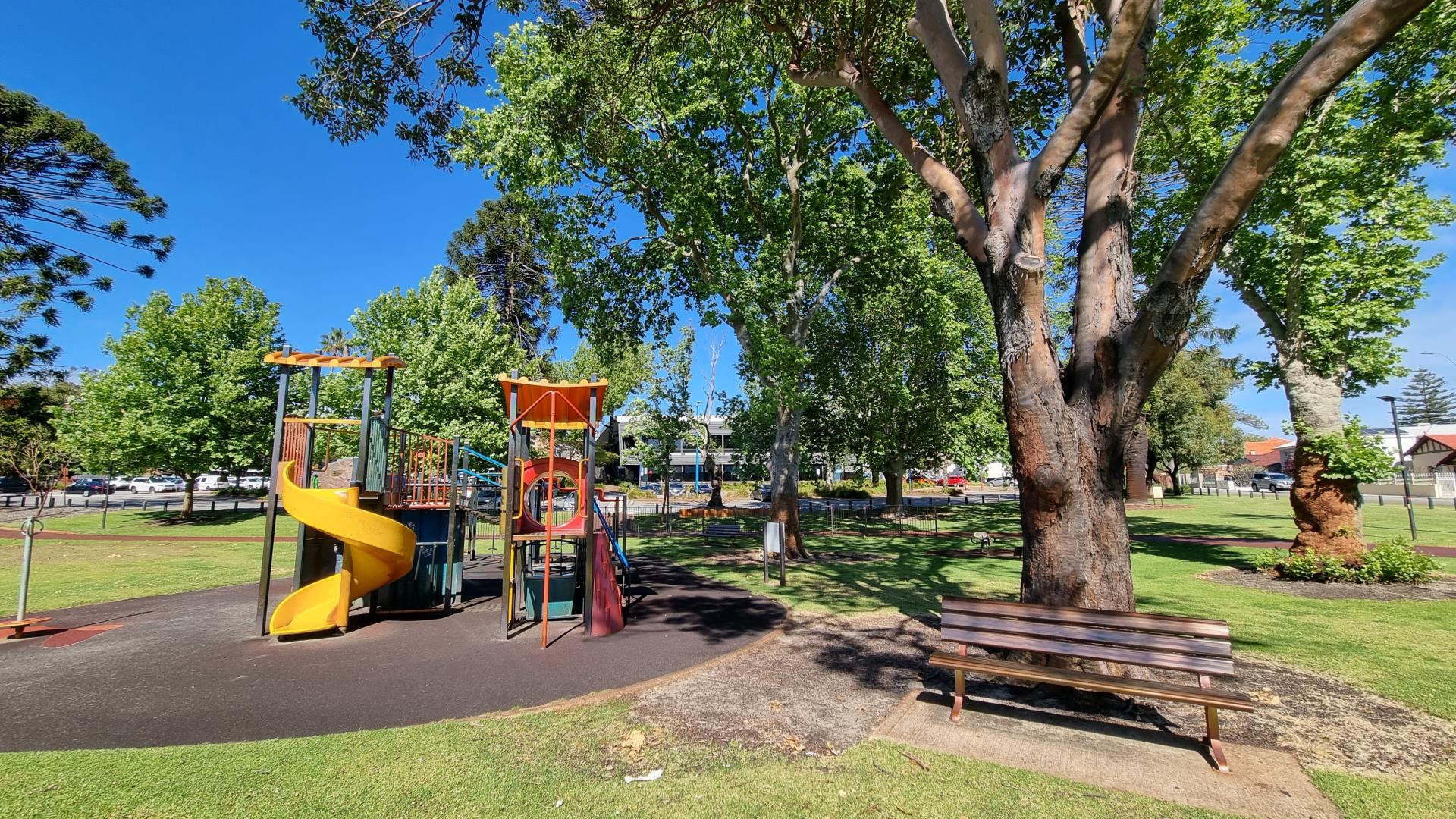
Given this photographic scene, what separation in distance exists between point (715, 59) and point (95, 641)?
45.9ft

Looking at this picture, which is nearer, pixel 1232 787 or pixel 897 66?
pixel 1232 787

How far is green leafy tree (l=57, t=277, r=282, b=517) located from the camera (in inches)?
1006

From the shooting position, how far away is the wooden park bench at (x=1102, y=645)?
422 cm

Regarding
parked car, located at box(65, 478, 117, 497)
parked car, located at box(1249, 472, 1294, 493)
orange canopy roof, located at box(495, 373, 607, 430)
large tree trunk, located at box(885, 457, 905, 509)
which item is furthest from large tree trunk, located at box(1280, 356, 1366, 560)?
parked car, located at box(65, 478, 117, 497)

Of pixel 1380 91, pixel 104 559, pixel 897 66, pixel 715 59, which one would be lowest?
pixel 104 559

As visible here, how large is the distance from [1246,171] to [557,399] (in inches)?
290

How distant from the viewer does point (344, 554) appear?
7.95m

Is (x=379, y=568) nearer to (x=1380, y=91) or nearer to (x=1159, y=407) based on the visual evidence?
(x=1380, y=91)

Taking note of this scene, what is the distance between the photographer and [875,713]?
Answer: 5.12 m

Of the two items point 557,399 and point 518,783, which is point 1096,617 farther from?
point 557,399

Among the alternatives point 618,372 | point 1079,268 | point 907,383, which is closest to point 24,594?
point 1079,268

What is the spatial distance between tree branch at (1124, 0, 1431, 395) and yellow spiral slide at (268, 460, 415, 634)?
8332 millimetres

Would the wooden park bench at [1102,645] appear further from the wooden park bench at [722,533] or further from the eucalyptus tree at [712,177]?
the wooden park bench at [722,533]

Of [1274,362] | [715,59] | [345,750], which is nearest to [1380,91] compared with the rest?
[1274,362]
